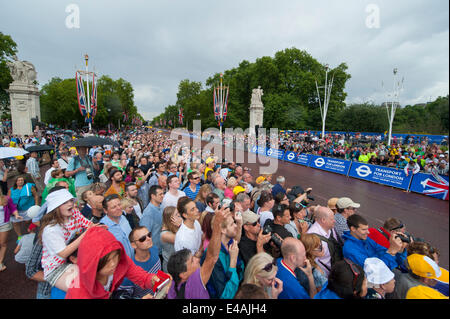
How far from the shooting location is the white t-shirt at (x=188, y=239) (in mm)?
2469

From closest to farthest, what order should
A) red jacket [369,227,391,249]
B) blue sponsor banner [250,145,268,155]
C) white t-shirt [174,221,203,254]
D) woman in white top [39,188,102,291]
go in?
woman in white top [39,188,102,291] → white t-shirt [174,221,203,254] → red jacket [369,227,391,249] → blue sponsor banner [250,145,268,155]

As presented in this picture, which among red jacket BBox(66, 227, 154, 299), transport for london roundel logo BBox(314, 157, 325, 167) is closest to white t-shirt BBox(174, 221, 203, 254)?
red jacket BBox(66, 227, 154, 299)

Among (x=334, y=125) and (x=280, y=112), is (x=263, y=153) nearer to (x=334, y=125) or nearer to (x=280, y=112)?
(x=280, y=112)

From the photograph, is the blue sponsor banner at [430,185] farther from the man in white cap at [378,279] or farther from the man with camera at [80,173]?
the man with camera at [80,173]

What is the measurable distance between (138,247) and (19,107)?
24.0 meters

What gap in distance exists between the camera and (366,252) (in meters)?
2.75

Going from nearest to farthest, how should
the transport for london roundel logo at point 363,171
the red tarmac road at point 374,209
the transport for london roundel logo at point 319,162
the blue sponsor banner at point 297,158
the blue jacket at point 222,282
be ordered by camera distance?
1. the blue jacket at point 222,282
2. the red tarmac road at point 374,209
3. the transport for london roundel logo at point 363,171
4. the transport for london roundel logo at point 319,162
5. the blue sponsor banner at point 297,158

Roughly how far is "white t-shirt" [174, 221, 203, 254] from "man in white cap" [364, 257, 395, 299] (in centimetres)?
186

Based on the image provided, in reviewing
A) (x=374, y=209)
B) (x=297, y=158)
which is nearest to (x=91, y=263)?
(x=374, y=209)

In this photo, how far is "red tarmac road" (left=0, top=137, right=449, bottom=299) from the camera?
3414 millimetres

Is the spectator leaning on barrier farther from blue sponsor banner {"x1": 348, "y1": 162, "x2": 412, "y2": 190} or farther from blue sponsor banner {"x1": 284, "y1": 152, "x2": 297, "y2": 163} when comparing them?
blue sponsor banner {"x1": 284, "y1": 152, "x2": 297, "y2": 163}

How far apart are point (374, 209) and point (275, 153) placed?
1269 cm

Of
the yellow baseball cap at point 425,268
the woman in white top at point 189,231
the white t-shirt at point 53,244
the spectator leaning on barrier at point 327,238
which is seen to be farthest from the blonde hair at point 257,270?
the white t-shirt at point 53,244

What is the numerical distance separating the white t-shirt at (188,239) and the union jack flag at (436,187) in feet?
35.0
